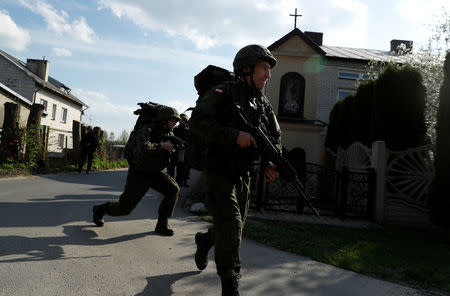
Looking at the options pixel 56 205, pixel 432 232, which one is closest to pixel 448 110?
pixel 432 232

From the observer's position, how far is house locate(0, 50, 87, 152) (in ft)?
89.8

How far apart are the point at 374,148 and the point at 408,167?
936 millimetres

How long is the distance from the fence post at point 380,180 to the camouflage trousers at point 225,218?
20.1ft

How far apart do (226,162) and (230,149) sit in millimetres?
112

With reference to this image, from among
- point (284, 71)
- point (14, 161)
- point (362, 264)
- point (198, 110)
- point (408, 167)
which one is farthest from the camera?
point (284, 71)

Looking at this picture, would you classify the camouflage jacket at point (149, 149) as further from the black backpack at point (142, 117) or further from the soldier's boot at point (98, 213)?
the soldier's boot at point (98, 213)

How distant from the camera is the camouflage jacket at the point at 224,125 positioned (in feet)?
8.39

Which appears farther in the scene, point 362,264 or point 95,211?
point 95,211

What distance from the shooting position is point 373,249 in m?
4.87

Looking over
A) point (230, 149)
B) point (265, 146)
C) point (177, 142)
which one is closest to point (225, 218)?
point (230, 149)

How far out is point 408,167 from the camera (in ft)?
26.2

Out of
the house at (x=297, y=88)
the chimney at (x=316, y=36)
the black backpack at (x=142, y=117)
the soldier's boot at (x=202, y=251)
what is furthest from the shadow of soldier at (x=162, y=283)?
Answer: the chimney at (x=316, y=36)

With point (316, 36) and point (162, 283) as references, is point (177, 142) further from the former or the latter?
point (316, 36)

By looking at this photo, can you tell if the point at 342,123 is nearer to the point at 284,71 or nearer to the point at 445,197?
the point at 284,71
